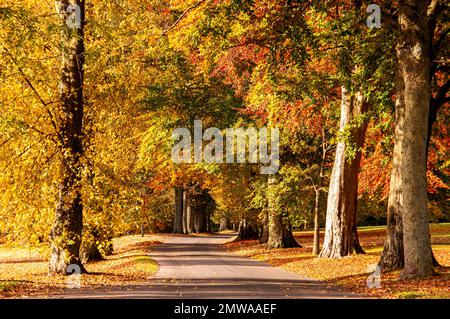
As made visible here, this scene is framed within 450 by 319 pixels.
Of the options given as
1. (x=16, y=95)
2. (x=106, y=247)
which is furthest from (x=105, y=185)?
(x=16, y=95)

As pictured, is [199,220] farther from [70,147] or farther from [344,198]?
[70,147]

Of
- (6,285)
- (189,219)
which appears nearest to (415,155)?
(6,285)

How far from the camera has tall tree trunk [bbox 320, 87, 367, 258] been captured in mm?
25219

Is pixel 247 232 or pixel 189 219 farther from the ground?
pixel 247 232

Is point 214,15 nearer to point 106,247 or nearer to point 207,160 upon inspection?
point 106,247

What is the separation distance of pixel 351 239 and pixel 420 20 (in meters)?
11.6

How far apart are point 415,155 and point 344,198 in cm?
991

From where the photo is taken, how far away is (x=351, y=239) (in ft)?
84.2

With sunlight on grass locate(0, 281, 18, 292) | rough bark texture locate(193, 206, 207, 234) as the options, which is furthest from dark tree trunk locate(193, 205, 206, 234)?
sunlight on grass locate(0, 281, 18, 292)

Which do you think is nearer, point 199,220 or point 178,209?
point 178,209

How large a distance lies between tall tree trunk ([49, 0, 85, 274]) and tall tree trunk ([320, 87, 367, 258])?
10172 millimetres

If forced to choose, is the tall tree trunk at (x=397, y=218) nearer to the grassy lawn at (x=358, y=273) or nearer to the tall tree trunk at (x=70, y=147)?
the grassy lawn at (x=358, y=273)

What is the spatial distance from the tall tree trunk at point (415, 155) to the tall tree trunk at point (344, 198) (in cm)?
895

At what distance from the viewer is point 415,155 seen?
1576 cm
